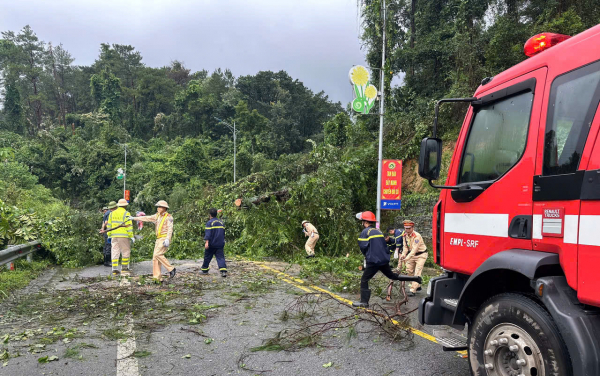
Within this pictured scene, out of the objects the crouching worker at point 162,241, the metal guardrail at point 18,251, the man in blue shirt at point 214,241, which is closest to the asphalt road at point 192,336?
the crouching worker at point 162,241

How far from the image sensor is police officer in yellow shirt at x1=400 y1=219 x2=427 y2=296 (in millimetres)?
7973

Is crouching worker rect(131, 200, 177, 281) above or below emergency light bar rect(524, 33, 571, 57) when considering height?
below

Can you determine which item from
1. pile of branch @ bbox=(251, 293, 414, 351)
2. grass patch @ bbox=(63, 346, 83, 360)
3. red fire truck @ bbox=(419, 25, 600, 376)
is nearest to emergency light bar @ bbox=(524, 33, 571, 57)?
red fire truck @ bbox=(419, 25, 600, 376)

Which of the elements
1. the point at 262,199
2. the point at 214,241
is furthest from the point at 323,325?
the point at 262,199

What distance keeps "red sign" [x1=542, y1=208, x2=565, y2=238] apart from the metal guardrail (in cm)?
955

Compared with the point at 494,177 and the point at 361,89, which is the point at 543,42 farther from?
the point at 361,89

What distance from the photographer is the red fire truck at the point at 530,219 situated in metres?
2.53

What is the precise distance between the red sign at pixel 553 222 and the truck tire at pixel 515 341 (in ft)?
1.56

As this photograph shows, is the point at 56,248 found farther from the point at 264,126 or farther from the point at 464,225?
the point at 264,126

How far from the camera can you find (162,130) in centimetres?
6181

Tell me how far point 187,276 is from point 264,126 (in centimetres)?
4165

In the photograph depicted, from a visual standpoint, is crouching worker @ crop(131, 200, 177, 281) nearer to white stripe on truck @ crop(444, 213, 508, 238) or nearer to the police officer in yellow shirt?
the police officer in yellow shirt

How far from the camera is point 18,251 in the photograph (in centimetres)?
988

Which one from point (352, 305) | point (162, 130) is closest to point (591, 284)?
point (352, 305)
